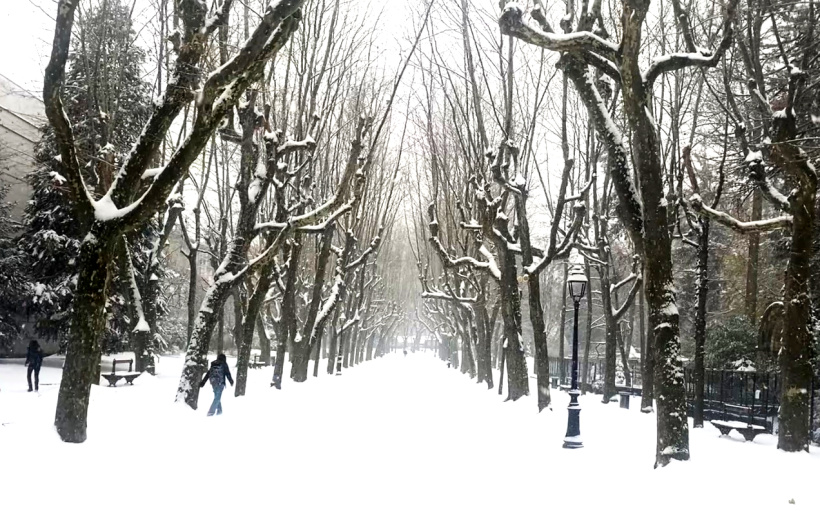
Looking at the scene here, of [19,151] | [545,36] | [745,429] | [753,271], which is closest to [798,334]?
[745,429]

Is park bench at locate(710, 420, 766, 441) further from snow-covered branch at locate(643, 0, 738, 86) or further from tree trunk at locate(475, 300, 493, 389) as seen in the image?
tree trunk at locate(475, 300, 493, 389)

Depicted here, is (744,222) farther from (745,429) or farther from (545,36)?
(545,36)

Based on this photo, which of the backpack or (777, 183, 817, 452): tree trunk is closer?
(777, 183, 817, 452): tree trunk

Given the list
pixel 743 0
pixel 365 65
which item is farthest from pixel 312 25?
pixel 743 0

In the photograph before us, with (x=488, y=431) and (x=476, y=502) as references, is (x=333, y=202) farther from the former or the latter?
(x=476, y=502)

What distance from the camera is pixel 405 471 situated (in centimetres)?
836

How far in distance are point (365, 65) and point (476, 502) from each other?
17580 millimetres

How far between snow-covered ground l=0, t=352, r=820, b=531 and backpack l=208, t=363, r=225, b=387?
2.40 ft

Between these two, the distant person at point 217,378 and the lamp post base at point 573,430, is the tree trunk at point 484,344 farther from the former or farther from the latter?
the lamp post base at point 573,430

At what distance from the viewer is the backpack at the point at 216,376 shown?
12.5m

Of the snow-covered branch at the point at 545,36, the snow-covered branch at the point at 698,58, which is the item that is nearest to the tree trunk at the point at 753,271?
the snow-covered branch at the point at 698,58

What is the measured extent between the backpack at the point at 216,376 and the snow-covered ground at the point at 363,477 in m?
0.73

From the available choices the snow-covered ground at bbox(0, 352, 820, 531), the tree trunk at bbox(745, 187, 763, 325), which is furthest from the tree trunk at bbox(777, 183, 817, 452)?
the tree trunk at bbox(745, 187, 763, 325)

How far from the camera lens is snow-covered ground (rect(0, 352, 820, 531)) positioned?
5.85 metres
